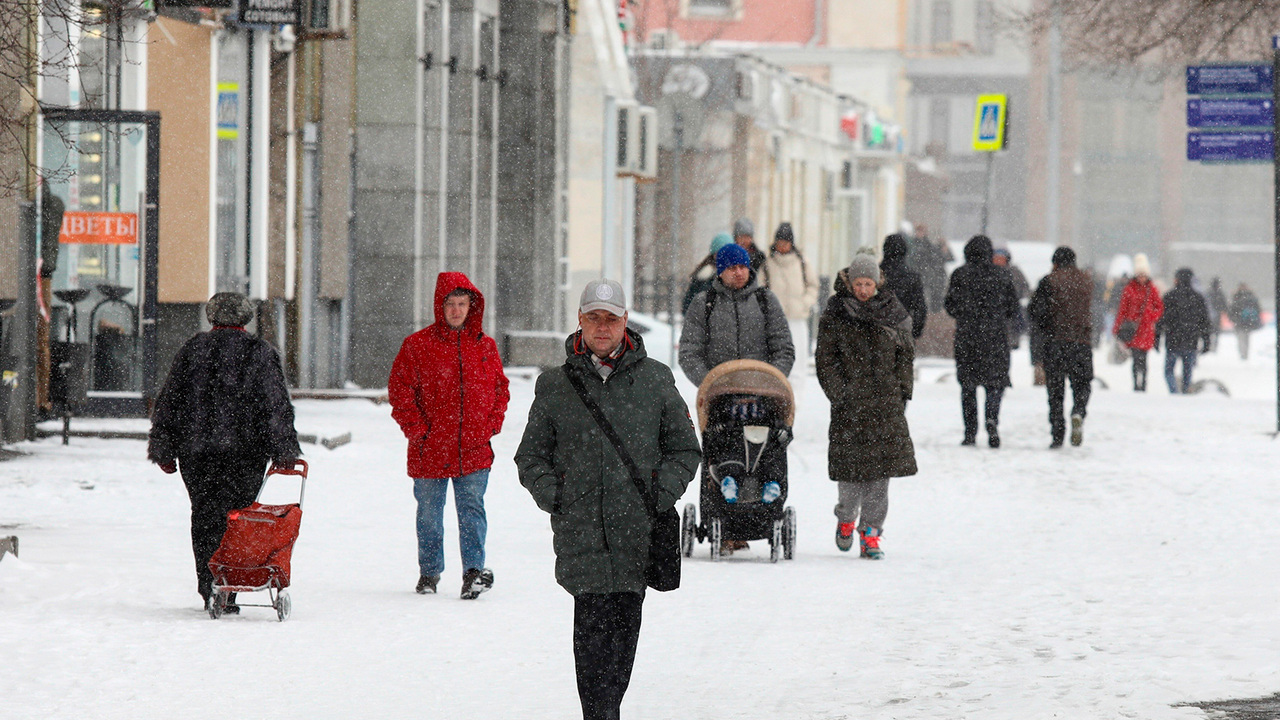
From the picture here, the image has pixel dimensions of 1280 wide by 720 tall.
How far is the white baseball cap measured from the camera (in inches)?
233

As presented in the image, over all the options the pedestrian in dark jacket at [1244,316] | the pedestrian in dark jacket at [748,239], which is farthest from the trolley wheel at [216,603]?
the pedestrian in dark jacket at [1244,316]

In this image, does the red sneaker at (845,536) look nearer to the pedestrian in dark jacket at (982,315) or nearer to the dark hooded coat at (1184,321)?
the pedestrian in dark jacket at (982,315)

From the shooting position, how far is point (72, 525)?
11.5m

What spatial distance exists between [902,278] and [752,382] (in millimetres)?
5593

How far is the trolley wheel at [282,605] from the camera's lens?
870 centimetres

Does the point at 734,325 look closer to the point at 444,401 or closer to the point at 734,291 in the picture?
the point at 734,291

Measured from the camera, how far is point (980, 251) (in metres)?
17.2

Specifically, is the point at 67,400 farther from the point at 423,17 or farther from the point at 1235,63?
the point at 1235,63

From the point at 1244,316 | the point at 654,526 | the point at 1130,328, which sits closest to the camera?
the point at 654,526

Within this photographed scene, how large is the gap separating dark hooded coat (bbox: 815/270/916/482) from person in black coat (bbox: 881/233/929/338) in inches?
168

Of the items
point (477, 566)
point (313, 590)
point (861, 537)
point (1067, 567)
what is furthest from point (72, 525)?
point (1067, 567)

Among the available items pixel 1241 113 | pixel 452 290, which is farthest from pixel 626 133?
pixel 452 290

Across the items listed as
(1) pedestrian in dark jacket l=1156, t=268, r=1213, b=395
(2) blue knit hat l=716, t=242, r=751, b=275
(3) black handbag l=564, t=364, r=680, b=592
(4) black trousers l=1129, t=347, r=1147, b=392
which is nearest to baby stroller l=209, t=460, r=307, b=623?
(3) black handbag l=564, t=364, r=680, b=592

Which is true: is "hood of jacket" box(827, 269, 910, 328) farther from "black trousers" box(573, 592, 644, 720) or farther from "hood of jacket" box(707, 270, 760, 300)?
"black trousers" box(573, 592, 644, 720)
